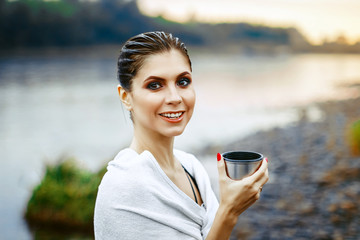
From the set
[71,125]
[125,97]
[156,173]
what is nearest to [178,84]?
[125,97]


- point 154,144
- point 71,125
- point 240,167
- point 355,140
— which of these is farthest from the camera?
point 71,125

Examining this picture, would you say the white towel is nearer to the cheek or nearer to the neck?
the neck

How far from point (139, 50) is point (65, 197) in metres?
5.01

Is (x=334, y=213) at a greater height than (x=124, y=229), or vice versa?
(x=124, y=229)

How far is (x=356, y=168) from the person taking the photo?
711cm

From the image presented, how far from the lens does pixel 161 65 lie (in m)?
1.76

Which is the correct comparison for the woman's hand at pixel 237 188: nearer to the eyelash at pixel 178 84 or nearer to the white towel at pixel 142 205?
the white towel at pixel 142 205

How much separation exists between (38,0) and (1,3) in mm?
11260

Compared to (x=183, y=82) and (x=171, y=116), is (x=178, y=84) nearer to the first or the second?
(x=183, y=82)

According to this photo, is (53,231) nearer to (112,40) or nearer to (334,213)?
(334,213)

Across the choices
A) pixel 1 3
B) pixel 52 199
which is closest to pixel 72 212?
pixel 52 199

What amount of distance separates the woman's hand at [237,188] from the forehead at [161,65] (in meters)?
0.48

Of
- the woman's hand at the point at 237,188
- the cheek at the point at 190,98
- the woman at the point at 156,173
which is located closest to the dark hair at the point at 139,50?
the woman at the point at 156,173

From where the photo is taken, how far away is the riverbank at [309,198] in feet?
16.4
